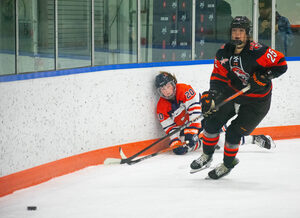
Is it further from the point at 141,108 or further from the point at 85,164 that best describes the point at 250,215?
the point at 141,108

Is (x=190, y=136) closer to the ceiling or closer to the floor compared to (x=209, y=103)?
closer to the floor

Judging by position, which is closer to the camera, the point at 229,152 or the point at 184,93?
the point at 229,152

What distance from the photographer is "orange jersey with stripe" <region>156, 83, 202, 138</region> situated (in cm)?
462

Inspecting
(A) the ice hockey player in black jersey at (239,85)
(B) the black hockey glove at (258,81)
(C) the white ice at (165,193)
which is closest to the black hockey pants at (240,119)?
(A) the ice hockey player in black jersey at (239,85)

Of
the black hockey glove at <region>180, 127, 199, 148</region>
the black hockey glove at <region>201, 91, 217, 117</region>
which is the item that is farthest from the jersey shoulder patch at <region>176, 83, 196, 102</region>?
the black hockey glove at <region>201, 91, 217, 117</region>

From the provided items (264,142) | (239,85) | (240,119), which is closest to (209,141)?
(240,119)

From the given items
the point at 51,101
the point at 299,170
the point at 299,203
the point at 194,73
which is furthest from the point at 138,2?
the point at 299,203

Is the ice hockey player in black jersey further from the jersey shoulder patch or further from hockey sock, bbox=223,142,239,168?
the jersey shoulder patch

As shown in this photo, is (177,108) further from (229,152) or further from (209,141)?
(229,152)

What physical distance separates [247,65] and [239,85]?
0.20 m

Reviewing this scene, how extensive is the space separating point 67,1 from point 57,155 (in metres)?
1.06

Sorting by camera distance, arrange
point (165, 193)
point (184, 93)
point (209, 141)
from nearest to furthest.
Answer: point (165, 193) < point (209, 141) < point (184, 93)

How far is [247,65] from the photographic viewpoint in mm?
3547

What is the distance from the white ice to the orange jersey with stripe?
1.40 ft
